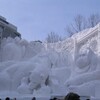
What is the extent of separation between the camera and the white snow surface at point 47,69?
1695 centimetres

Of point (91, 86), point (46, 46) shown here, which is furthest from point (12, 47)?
point (91, 86)

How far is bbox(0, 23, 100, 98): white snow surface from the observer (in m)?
17.0

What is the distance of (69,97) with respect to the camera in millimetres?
2879

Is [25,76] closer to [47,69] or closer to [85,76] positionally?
[47,69]

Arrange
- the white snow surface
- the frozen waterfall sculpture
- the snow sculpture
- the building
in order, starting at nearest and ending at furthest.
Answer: the snow sculpture → the white snow surface → the frozen waterfall sculpture → the building

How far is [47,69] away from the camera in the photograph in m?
18.2

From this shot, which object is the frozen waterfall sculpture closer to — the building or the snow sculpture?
the snow sculpture

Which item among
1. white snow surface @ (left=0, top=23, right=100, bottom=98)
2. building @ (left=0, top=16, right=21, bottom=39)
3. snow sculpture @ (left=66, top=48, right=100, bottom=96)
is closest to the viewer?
snow sculpture @ (left=66, top=48, right=100, bottom=96)

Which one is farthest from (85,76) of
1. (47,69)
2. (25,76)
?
(25,76)

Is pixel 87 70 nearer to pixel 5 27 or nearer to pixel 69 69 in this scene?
pixel 69 69

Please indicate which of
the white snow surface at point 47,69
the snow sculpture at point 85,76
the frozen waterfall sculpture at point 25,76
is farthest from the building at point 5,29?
the snow sculpture at point 85,76

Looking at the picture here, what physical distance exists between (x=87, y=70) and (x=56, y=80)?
2089 mm

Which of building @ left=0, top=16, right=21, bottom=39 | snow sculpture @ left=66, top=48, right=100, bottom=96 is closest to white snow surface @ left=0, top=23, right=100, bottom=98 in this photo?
A: snow sculpture @ left=66, top=48, right=100, bottom=96

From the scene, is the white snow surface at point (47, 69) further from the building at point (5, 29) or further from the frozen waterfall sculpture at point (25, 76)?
the building at point (5, 29)
